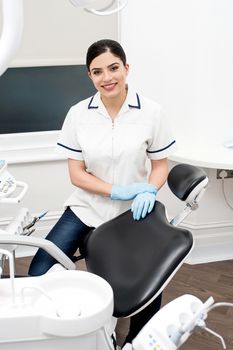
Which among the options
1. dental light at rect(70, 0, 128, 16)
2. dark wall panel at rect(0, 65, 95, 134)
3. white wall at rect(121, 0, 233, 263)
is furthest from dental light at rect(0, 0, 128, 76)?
dark wall panel at rect(0, 65, 95, 134)

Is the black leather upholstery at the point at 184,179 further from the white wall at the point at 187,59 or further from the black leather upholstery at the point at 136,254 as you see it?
the white wall at the point at 187,59

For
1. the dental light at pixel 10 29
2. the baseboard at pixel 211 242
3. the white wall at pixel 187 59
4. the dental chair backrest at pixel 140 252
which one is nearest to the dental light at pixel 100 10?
the dental light at pixel 10 29

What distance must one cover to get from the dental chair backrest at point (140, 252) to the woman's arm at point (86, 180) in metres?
0.23

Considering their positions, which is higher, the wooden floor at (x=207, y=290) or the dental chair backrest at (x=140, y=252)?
the dental chair backrest at (x=140, y=252)

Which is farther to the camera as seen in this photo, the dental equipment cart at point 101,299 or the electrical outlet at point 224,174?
the electrical outlet at point 224,174

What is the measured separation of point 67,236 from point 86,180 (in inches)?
8.3

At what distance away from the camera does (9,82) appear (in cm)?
262

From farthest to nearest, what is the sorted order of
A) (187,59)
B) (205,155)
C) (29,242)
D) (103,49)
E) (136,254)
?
1. (187,59)
2. (205,155)
3. (103,49)
4. (136,254)
5. (29,242)

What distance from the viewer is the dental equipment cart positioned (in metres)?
0.93

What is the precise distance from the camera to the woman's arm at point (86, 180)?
1.77 metres

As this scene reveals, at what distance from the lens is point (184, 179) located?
1.59m

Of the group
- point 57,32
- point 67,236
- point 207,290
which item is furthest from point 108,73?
point 207,290

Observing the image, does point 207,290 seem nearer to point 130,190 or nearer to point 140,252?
point 130,190

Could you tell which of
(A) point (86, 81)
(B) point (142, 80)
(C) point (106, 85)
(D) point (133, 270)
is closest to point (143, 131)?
(C) point (106, 85)
